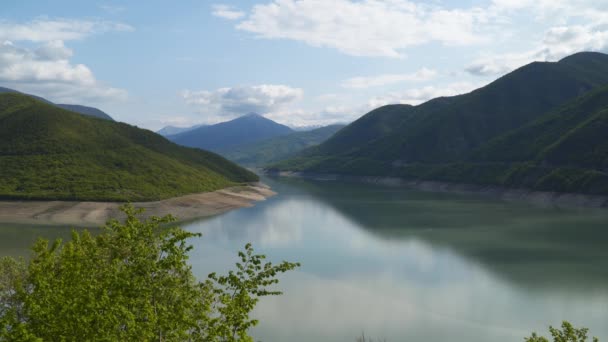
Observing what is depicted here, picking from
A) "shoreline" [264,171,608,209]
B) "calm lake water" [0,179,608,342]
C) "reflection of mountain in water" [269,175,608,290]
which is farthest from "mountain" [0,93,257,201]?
"shoreline" [264,171,608,209]

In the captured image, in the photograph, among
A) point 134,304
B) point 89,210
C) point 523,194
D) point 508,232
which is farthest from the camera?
point 523,194

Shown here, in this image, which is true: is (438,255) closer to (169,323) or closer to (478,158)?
(169,323)

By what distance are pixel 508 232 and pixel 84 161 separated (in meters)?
104

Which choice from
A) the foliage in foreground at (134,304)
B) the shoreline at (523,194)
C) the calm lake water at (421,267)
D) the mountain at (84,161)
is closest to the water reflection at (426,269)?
the calm lake water at (421,267)

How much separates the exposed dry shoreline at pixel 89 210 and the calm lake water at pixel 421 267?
7.06 meters

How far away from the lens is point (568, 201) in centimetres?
12075

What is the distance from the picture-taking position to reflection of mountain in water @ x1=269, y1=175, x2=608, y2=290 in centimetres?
5883

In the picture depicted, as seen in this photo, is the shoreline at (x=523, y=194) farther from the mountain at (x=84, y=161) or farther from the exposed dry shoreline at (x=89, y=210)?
the exposed dry shoreline at (x=89, y=210)

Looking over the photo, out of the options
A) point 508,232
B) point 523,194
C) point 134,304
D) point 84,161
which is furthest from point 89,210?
point 523,194

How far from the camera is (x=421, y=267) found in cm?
6291

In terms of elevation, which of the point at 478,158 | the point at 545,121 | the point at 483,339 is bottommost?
the point at 483,339

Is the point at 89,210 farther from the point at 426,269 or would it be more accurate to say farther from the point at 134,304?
the point at 134,304

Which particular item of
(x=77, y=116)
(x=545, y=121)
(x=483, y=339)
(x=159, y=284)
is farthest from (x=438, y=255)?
(x=545, y=121)

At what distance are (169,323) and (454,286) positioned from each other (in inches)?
1763
